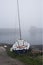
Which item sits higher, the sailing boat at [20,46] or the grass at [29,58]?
the sailing boat at [20,46]

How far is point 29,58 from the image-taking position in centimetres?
175

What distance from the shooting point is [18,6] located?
181 cm

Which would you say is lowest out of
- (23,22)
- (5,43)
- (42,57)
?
(42,57)

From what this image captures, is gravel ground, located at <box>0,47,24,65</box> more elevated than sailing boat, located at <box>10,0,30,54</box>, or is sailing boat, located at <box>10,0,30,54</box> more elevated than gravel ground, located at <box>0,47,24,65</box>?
sailing boat, located at <box>10,0,30,54</box>

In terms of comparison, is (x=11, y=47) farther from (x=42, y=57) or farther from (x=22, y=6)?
(x=22, y=6)

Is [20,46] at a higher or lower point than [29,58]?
higher

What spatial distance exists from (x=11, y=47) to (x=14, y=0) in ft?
1.67

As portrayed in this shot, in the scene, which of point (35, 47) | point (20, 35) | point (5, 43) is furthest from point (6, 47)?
point (35, 47)

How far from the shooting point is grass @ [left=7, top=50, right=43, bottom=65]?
5.66 feet

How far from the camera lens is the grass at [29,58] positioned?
173cm

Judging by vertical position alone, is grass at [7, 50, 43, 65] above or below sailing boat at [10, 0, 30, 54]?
below

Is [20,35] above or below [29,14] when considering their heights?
below

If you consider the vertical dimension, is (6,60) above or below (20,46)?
below

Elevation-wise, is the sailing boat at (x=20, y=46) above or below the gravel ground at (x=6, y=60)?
above
